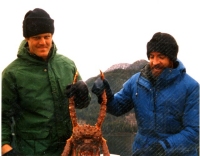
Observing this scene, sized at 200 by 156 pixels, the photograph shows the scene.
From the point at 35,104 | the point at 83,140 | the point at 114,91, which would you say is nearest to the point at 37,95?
the point at 35,104

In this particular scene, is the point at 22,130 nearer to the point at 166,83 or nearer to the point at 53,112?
the point at 53,112

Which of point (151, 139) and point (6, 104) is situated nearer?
point (6, 104)

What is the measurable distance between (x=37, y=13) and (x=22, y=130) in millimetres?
760

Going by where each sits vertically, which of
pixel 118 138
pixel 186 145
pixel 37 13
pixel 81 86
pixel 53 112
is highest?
pixel 37 13

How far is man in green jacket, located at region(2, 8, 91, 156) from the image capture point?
256 centimetres

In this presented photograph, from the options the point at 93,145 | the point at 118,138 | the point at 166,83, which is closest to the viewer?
the point at 93,145

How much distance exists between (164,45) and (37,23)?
2.74ft

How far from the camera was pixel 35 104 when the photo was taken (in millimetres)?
2590

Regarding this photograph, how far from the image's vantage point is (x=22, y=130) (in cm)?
263

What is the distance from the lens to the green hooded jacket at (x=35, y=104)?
101 inches

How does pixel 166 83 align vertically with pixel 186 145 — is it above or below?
above

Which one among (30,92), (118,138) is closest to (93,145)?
(30,92)

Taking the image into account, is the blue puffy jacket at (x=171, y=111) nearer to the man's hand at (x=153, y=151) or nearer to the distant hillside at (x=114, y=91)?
the man's hand at (x=153, y=151)

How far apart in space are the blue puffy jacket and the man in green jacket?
0.41 metres
